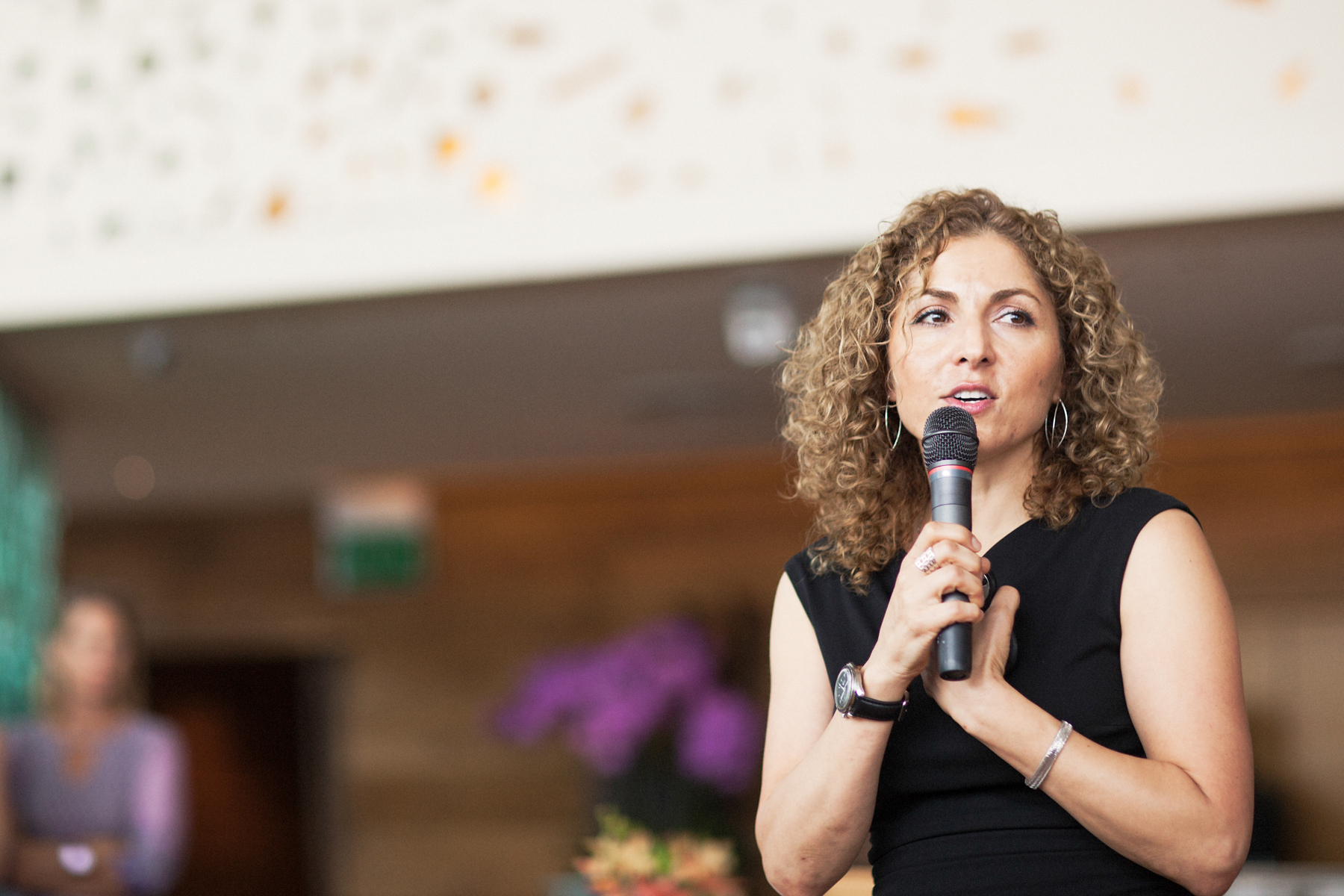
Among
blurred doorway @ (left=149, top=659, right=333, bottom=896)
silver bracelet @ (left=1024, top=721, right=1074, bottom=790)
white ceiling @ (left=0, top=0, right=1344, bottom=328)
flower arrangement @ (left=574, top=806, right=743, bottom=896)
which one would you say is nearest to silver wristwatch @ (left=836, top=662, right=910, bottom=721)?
silver bracelet @ (left=1024, top=721, right=1074, bottom=790)

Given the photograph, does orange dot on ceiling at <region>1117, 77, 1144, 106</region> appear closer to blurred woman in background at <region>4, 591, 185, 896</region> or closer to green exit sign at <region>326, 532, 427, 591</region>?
blurred woman in background at <region>4, 591, 185, 896</region>

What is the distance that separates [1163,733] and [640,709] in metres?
2.71

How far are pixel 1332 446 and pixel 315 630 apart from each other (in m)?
4.94

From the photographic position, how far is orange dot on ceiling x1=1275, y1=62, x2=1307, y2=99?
295 centimetres

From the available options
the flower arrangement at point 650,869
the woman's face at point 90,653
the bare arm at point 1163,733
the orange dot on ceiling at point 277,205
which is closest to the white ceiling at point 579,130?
the orange dot on ceiling at point 277,205

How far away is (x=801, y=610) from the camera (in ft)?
4.35

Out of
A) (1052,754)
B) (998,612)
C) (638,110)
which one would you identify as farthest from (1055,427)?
(638,110)

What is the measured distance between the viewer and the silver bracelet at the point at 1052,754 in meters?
1.09

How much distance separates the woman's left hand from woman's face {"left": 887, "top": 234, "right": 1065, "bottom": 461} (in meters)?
0.16

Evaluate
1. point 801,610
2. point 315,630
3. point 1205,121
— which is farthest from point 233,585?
point 801,610

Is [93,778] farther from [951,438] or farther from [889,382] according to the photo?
[951,438]

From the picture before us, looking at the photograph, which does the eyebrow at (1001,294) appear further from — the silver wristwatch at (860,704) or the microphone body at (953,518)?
the silver wristwatch at (860,704)

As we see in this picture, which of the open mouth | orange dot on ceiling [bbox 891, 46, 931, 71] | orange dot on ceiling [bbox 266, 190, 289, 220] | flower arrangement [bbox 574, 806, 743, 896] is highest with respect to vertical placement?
orange dot on ceiling [bbox 891, 46, 931, 71]

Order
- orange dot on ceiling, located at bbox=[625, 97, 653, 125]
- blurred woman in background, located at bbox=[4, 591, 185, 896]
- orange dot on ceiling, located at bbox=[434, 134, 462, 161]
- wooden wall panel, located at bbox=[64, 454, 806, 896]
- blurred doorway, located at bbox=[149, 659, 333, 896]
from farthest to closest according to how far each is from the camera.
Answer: blurred doorway, located at bbox=[149, 659, 333, 896], wooden wall panel, located at bbox=[64, 454, 806, 896], orange dot on ceiling, located at bbox=[434, 134, 462, 161], orange dot on ceiling, located at bbox=[625, 97, 653, 125], blurred woman in background, located at bbox=[4, 591, 185, 896]
